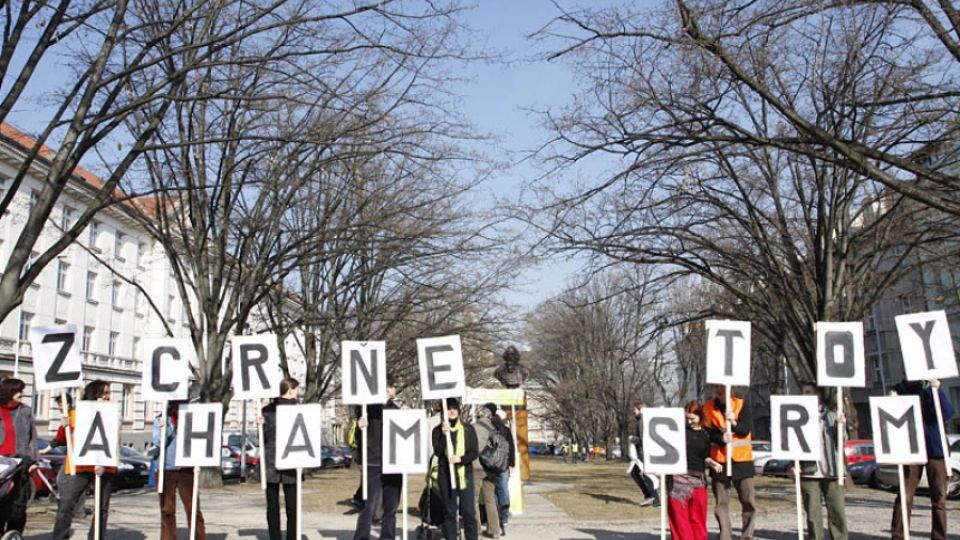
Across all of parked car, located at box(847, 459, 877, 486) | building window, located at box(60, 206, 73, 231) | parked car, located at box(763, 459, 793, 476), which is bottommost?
parked car, located at box(763, 459, 793, 476)

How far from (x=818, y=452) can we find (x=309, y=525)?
24.3 feet

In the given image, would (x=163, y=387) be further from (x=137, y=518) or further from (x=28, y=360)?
(x=28, y=360)

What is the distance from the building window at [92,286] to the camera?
4944 cm

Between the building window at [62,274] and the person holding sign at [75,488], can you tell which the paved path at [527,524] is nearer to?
the person holding sign at [75,488]

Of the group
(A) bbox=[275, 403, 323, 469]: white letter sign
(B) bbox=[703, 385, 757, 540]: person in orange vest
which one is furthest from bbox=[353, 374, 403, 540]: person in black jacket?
(B) bbox=[703, 385, 757, 540]: person in orange vest

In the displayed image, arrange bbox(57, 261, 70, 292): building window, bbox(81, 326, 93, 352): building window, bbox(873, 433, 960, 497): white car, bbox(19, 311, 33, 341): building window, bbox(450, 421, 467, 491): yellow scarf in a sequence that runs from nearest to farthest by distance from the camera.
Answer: bbox(450, 421, 467, 491): yellow scarf → bbox(873, 433, 960, 497): white car → bbox(19, 311, 33, 341): building window → bbox(57, 261, 70, 292): building window → bbox(81, 326, 93, 352): building window

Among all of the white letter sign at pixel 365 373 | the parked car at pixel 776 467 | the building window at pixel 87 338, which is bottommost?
the parked car at pixel 776 467

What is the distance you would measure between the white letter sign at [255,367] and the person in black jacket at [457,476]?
1968 millimetres

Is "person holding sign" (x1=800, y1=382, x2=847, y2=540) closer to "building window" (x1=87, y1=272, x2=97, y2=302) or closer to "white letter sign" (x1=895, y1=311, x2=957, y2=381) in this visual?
"white letter sign" (x1=895, y1=311, x2=957, y2=381)

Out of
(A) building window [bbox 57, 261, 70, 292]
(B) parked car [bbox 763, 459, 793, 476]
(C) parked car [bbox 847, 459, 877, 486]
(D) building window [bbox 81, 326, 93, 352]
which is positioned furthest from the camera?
(D) building window [bbox 81, 326, 93, 352]

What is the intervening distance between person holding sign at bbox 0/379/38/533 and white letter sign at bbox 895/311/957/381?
9.08m

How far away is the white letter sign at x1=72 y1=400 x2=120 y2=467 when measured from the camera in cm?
905

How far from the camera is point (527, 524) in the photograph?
1345cm

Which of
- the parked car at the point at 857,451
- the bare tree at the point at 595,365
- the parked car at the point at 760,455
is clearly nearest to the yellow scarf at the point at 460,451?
the parked car at the point at 857,451
